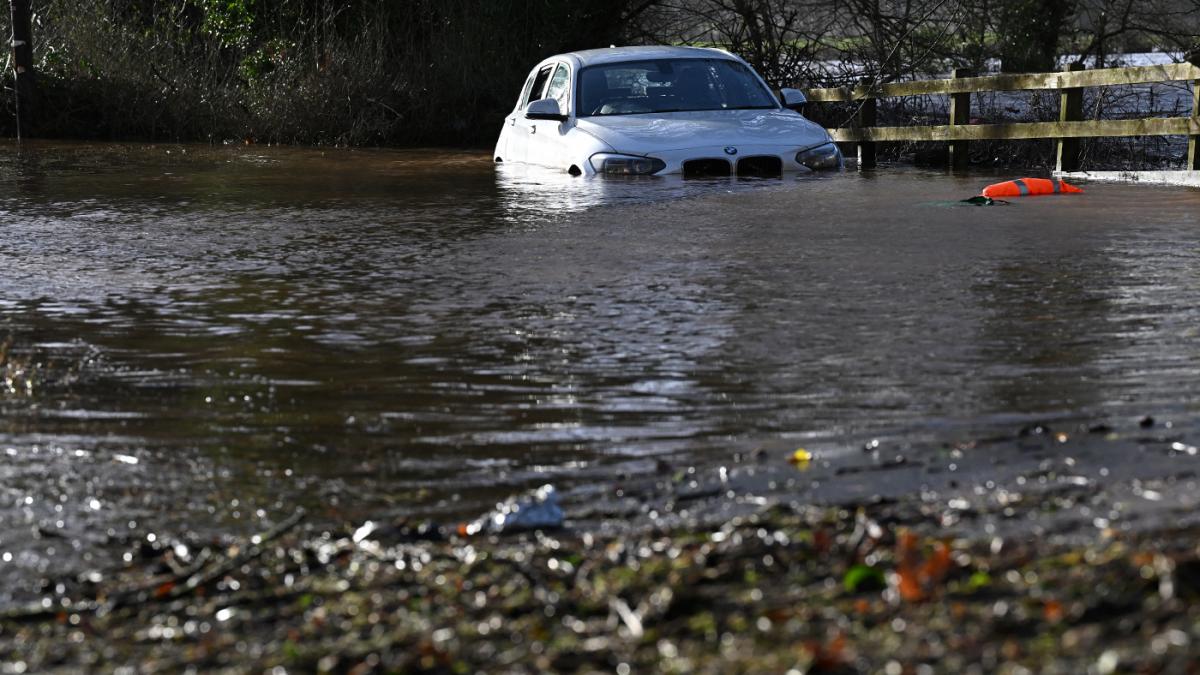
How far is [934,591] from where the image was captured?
2.88m

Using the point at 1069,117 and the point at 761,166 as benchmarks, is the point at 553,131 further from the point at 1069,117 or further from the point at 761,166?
the point at 1069,117

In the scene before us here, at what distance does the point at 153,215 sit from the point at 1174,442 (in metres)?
9.16

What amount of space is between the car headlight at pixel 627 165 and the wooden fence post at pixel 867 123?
6.06 meters

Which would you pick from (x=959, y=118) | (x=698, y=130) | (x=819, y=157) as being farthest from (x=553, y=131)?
(x=959, y=118)

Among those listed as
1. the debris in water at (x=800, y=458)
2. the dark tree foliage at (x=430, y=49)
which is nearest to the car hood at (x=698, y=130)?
the dark tree foliage at (x=430, y=49)

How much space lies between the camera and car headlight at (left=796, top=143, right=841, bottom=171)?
1327 centimetres

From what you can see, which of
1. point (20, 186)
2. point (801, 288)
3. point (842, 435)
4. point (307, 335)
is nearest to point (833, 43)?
point (20, 186)

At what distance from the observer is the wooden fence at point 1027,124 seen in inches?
558

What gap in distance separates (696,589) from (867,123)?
54.0 feet

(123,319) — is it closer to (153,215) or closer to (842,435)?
(842,435)

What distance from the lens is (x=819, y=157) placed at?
13.4 meters

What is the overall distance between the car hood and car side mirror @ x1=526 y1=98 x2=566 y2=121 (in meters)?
0.21

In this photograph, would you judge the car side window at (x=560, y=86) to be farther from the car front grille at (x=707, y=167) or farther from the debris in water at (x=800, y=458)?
the debris in water at (x=800, y=458)

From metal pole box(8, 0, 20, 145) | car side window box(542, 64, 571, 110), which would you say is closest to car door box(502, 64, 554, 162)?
car side window box(542, 64, 571, 110)
